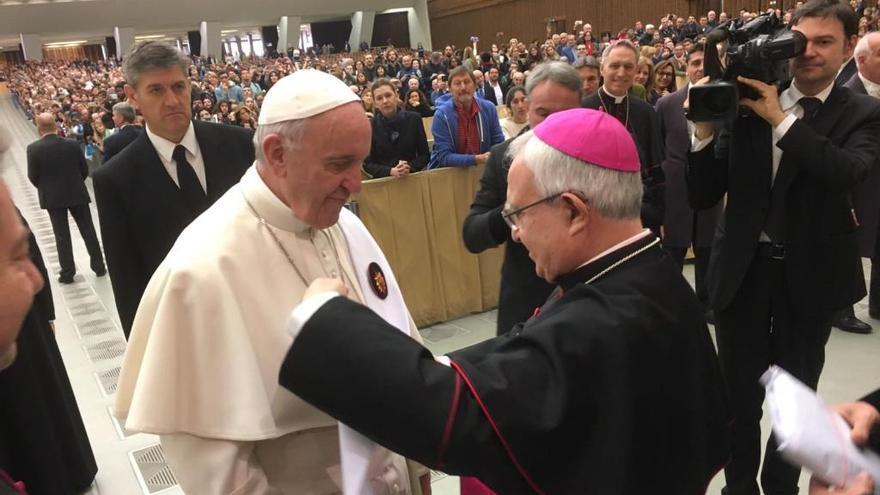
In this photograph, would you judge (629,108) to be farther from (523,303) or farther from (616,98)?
(523,303)

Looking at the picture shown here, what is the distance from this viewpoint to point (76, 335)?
5773 mm

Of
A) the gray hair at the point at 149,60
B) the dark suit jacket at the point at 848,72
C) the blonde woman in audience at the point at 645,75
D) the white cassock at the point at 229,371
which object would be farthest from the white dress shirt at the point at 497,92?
the white cassock at the point at 229,371

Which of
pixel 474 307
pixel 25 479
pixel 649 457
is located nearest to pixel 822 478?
pixel 649 457

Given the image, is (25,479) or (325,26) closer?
(25,479)

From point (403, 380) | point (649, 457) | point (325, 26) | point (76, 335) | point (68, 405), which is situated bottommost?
point (76, 335)

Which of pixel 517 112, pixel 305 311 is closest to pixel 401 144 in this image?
pixel 517 112

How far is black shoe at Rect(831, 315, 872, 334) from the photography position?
4.35m

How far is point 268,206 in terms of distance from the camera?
5.16 ft

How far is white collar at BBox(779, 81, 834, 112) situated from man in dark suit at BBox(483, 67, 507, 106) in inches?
404

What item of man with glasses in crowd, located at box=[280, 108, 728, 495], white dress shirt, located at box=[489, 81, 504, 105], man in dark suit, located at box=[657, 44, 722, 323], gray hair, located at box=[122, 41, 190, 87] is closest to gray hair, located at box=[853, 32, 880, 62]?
man in dark suit, located at box=[657, 44, 722, 323]

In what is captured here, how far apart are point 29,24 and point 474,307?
33.1m

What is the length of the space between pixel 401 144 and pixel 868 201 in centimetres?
343

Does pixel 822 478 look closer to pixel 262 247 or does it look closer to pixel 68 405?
pixel 262 247

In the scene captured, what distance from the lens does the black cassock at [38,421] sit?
9.48 ft
